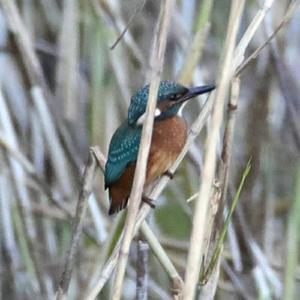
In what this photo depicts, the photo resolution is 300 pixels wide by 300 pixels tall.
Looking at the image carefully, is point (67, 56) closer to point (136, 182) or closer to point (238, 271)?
point (238, 271)

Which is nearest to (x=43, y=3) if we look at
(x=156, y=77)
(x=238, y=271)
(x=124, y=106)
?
(x=124, y=106)

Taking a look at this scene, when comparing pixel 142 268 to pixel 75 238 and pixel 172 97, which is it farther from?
pixel 172 97

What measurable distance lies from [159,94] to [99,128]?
65 cm

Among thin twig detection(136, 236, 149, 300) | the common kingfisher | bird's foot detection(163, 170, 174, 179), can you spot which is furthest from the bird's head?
thin twig detection(136, 236, 149, 300)

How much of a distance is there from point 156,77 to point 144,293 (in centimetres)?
45

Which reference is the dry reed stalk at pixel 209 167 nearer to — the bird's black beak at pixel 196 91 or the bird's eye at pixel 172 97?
the bird's black beak at pixel 196 91

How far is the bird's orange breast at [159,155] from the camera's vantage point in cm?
165

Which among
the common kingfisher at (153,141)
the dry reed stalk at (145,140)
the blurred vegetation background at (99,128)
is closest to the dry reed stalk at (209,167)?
the dry reed stalk at (145,140)

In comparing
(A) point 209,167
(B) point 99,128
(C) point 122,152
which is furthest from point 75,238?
(B) point 99,128

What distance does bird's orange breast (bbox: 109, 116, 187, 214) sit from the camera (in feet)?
5.42

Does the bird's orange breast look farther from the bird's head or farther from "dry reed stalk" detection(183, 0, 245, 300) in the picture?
"dry reed stalk" detection(183, 0, 245, 300)

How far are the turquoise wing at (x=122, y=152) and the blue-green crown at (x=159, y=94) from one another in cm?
4

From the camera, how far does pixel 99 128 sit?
227cm

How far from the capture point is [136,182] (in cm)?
124
